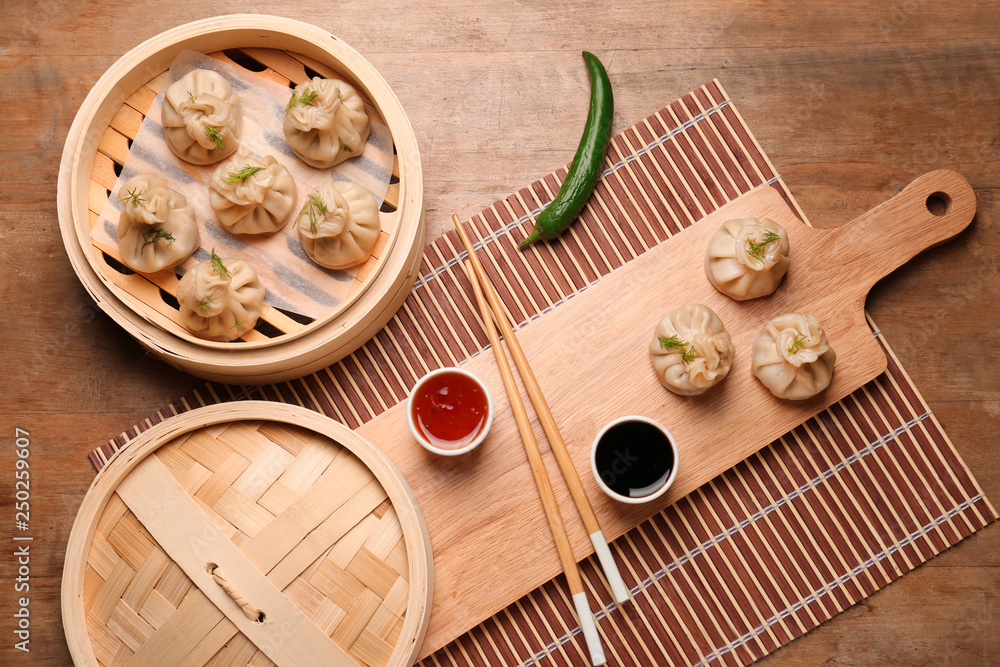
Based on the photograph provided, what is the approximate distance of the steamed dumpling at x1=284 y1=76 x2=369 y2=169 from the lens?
2402 mm

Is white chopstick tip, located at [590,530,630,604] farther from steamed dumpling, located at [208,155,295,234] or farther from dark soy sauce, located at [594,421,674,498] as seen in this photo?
steamed dumpling, located at [208,155,295,234]

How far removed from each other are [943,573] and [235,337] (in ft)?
9.32

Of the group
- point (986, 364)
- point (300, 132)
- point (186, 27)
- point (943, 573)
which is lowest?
point (943, 573)

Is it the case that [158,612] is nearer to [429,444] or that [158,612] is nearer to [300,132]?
[429,444]

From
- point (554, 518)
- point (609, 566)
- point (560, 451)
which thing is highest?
point (560, 451)

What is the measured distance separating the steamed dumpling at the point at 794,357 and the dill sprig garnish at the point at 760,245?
0.84 feet

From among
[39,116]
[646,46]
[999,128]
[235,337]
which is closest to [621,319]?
[646,46]

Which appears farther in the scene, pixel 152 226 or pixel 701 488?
pixel 701 488

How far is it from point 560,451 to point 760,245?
1029 mm

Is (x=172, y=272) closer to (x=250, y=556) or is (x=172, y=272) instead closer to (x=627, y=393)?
(x=250, y=556)

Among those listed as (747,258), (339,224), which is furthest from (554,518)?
(339,224)

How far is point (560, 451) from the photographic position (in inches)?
96.3

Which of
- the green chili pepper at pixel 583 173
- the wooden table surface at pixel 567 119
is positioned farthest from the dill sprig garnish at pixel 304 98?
the green chili pepper at pixel 583 173

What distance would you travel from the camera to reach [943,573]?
2658mm
